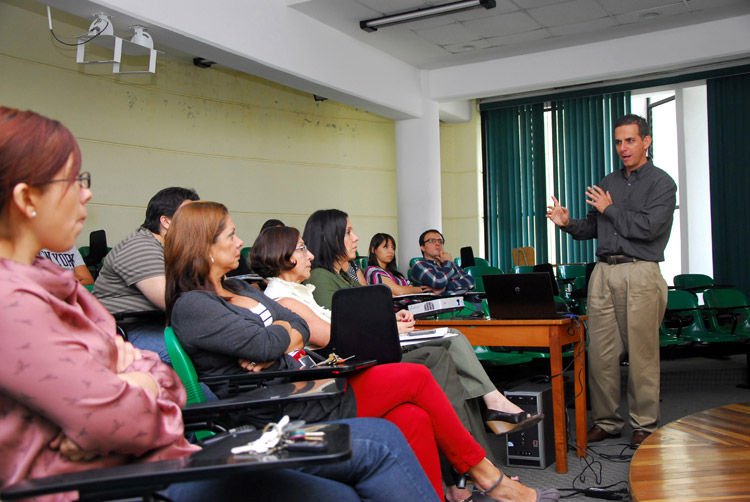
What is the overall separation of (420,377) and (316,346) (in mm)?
665

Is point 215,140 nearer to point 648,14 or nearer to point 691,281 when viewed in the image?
point 648,14

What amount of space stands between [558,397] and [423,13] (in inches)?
174

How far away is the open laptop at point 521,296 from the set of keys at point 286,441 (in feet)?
7.21

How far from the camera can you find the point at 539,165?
959 centimetres

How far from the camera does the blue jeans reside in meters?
1.21

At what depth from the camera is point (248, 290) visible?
2373 mm

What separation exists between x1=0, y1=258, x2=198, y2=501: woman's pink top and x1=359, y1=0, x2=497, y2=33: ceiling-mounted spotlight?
5791 millimetres

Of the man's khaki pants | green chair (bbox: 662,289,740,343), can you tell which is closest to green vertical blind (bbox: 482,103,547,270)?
green chair (bbox: 662,289,740,343)

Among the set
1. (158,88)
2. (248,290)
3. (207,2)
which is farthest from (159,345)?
(158,88)

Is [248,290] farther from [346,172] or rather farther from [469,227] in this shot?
[469,227]

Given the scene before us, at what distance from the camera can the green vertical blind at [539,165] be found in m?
9.20

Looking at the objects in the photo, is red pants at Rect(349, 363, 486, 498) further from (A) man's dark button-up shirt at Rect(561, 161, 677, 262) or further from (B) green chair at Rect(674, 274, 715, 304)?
(B) green chair at Rect(674, 274, 715, 304)

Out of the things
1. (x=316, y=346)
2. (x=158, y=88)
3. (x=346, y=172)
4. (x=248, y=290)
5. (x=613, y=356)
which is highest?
(x=158, y=88)

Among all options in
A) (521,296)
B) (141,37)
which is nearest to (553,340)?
(521,296)
